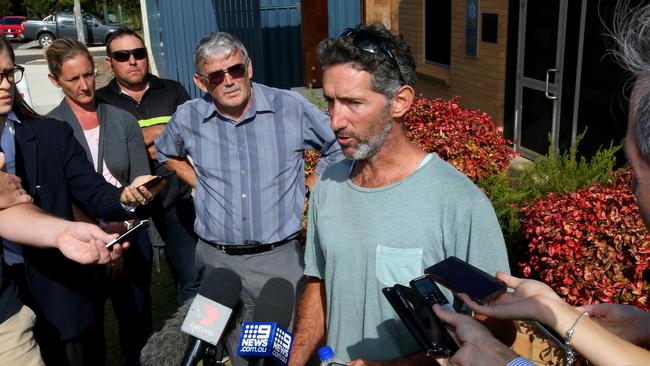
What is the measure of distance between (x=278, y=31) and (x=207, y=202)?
26.4 feet

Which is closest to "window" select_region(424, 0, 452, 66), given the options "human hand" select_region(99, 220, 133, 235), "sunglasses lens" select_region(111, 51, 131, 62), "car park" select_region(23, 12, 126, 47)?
"sunglasses lens" select_region(111, 51, 131, 62)

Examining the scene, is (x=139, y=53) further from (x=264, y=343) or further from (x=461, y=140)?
(x=264, y=343)

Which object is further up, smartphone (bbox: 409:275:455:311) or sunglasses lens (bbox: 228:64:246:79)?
sunglasses lens (bbox: 228:64:246:79)

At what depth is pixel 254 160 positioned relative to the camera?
353 cm

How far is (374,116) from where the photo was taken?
7.13ft

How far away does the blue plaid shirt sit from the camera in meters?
3.50

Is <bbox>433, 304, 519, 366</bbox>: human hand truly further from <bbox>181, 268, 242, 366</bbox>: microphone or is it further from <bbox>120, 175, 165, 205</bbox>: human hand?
<bbox>120, 175, 165, 205</bbox>: human hand

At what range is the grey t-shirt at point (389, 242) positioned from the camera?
1933 millimetres

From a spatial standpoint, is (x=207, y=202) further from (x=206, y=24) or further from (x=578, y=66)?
(x=206, y=24)

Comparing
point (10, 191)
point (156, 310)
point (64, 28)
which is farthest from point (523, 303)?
point (64, 28)

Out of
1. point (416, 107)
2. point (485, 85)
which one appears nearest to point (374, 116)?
point (416, 107)

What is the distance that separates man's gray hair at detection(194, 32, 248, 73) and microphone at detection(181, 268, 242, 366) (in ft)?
6.29

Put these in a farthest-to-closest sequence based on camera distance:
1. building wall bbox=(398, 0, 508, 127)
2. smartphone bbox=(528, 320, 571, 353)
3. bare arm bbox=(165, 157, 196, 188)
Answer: building wall bbox=(398, 0, 508, 127) < bare arm bbox=(165, 157, 196, 188) < smartphone bbox=(528, 320, 571, 353)

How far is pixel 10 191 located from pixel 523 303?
6.60 feet
